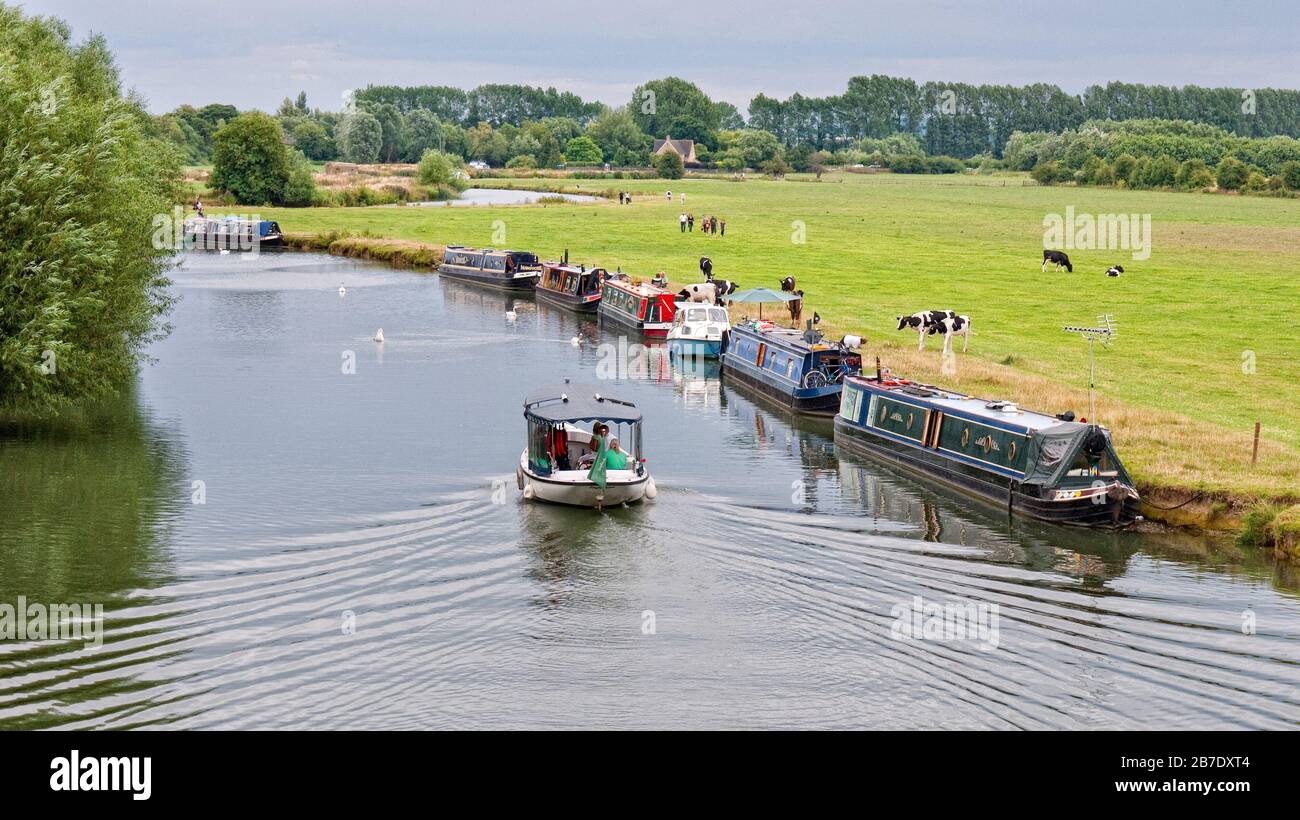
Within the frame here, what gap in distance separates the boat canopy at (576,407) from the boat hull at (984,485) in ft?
27.9

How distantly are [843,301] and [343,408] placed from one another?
99.9 ft

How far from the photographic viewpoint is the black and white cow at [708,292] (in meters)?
67.2

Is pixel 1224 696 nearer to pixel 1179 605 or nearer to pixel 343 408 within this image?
pixel 1179 605

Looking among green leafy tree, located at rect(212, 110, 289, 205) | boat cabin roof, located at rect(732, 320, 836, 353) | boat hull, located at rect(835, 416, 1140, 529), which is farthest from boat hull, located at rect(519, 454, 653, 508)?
green leafy tree, located at rect(212, 110, 289, 205)

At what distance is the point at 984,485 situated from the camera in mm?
36906

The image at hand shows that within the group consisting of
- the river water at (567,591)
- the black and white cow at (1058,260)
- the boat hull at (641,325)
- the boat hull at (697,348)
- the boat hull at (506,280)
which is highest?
the black and white cow at (1058,260)

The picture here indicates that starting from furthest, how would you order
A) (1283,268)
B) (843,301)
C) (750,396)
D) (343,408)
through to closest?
(1283,268) < (843,301) < (750,396) < (343,408)

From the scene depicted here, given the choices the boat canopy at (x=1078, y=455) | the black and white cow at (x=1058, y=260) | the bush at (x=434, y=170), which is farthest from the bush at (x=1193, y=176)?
the boat canopy at (x=1078, y=455)

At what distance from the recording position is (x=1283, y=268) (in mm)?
82125

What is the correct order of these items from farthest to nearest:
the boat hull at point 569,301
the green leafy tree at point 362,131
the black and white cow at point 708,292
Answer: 1. the green leafy tree at point 362,131
2. the boat hull at point 569,301
3. the black and white cow at point 708,292

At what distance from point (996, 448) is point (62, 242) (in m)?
26.5

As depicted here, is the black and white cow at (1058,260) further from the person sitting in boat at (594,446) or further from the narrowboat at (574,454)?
the person sitting in boat at (594,446)
